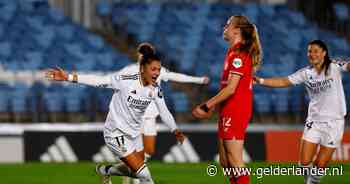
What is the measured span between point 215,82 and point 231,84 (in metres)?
13.2

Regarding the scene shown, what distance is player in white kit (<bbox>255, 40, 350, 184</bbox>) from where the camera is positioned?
488 inches

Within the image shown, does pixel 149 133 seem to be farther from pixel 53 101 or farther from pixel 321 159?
pixel 53 101

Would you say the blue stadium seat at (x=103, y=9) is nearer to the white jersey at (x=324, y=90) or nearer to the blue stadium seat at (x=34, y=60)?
the blue stadium seat at (x=34, y=60)

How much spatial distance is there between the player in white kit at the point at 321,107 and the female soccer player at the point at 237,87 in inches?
92.0

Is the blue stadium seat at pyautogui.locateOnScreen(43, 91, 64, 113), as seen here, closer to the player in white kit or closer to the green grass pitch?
the green grass pitch

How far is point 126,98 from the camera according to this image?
11.2 metres

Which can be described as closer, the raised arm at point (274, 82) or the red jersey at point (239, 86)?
the red jersey at point (239, 86)

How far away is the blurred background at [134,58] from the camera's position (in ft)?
65.6

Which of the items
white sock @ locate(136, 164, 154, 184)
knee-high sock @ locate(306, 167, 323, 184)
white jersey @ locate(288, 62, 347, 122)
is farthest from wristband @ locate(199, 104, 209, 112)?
white jersey @ locate(288, 62, 347, 122)

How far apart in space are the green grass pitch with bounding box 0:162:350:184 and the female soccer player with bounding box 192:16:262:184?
15.3ft

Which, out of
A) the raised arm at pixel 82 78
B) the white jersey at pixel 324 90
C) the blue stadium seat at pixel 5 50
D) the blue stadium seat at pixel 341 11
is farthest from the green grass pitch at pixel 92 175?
the blue stadium seat at pixel 341 11

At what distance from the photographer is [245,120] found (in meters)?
10.0

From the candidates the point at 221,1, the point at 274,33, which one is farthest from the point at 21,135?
the point at 221,1

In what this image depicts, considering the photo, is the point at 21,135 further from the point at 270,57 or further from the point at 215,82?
the point at 270,57
